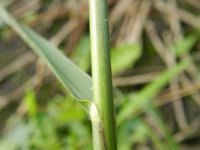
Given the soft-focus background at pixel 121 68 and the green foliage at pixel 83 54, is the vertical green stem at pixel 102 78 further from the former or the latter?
the green foliage at pixel 83 54

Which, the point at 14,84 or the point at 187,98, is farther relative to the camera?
the point at 14,84

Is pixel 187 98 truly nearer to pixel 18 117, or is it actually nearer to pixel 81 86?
pixel 18 117

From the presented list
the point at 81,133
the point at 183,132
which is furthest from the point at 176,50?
the point at 81,133

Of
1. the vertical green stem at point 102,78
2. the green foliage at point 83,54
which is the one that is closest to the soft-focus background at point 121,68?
the green foliage at point 83,54

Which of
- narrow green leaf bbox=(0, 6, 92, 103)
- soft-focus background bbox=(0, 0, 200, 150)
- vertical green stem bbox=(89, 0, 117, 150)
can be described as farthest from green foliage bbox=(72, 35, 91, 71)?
vertical green stem bbox=(89, 0, 117, 150)

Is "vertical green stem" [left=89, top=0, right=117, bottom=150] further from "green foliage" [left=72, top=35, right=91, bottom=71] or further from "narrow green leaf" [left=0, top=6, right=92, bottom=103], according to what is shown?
"green foliage" [left=72, top=35, right=91, bottom=71]

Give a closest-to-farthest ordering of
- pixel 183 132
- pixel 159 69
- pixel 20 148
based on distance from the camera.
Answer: pixel 20 148
pixel 183 132
pixel 159 69

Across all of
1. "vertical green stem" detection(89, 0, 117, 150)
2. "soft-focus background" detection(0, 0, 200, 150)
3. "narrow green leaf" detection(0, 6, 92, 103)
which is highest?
"soft-focus background" detection(0, 0, 200, 150)
